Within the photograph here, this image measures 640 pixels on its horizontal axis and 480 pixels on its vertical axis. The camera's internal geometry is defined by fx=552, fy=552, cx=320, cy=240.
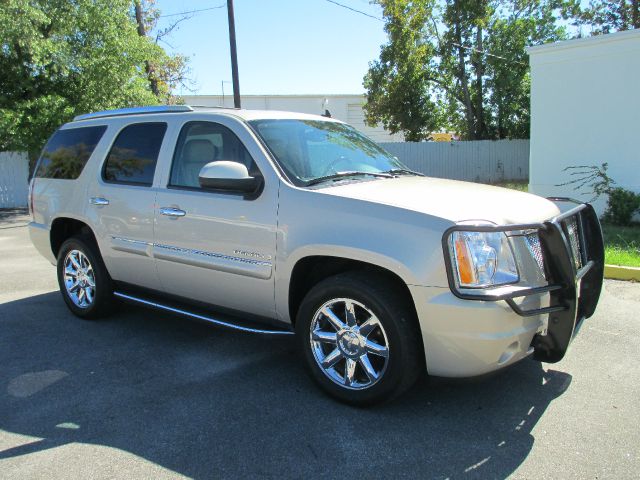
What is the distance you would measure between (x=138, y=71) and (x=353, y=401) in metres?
15.8

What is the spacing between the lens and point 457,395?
378cm

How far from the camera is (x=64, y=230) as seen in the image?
19.4 feet

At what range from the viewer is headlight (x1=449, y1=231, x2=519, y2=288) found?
3.07 m

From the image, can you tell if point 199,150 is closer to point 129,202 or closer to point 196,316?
point 129,202

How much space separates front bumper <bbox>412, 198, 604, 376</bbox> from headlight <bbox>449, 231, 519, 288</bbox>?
0.04 m

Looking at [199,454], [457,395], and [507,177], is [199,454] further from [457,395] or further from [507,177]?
[507,177]

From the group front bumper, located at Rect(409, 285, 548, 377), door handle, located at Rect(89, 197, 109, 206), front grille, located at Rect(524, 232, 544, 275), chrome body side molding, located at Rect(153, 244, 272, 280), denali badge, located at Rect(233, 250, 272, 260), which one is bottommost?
front bumper, located at Rect(409, 285, 548, 377)

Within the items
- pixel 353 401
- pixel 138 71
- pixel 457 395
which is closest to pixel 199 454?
pixel 353 401

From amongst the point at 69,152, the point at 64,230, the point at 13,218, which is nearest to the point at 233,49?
the point at 13,218

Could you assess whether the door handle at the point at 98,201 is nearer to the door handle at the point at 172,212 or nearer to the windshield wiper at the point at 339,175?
the door handle at the point at 172,212

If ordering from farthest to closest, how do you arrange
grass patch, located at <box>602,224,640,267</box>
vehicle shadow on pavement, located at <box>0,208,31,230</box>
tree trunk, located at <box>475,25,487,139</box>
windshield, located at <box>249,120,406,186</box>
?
tree trunk, located at <box>475,25,487,139</box>
vehicle shadow on pavement, located at <box>0,208,31,230</box>
grass patch, located at <box>602,224,640,267</box>
windshield, located at <box>249,120,406,186</box>

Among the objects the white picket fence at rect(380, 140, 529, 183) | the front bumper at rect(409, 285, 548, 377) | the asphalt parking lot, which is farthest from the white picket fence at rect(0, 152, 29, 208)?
the front bumper at rect(409, 285, 548, 377)

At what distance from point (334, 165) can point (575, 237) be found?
1803mm

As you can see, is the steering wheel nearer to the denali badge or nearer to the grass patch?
the denali badge
